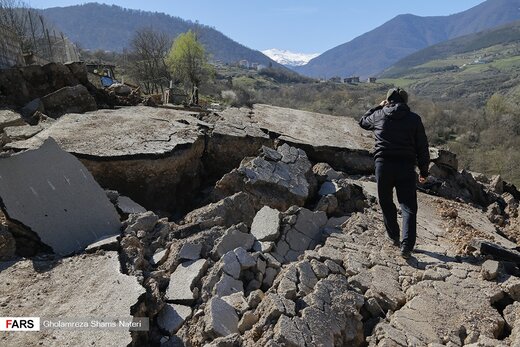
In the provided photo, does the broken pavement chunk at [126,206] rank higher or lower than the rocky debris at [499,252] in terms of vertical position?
higher

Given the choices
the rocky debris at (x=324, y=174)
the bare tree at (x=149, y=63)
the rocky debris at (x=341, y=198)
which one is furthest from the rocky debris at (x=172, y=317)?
the bare tree at (x=149, y=63)

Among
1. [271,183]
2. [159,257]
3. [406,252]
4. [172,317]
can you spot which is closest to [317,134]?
[271,183]

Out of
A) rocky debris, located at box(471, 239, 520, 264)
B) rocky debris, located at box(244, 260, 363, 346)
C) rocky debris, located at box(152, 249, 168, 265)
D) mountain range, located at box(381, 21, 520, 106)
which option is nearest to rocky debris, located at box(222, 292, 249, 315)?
rocky debris, located at box(244, 260, 363, 346)

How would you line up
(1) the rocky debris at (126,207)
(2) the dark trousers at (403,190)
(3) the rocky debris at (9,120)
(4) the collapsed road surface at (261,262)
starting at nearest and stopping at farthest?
(4) the collapsed road surface at (261,262), (2) the dark trousers at (403,190), (1) the rocky debris at (126,207), (3) the rocky debris at (9,120)

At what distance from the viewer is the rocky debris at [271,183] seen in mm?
5105

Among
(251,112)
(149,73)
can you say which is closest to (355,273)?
(251,112)

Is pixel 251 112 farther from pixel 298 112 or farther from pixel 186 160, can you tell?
pixel 186 160

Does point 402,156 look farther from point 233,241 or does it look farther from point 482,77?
point 482,77

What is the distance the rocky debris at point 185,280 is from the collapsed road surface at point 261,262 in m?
0.01

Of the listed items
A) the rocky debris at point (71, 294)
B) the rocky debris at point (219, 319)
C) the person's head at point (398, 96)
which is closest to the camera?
the rocky debris at point (71, 294)

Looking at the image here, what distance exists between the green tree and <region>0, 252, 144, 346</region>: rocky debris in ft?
112

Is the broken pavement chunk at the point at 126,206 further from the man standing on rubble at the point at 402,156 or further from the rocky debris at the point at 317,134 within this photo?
the man standing on rubble at the point at 402,156

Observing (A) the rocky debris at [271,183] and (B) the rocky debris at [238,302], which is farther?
(A) the rocky debris at [271,183]

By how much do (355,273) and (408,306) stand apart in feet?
1.59
